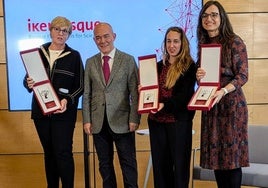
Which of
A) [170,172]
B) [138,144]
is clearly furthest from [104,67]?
[138,144]

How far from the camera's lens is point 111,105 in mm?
2510

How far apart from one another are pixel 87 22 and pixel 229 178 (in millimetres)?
1951

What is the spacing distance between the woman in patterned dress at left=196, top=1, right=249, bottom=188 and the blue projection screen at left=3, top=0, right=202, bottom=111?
1.15m

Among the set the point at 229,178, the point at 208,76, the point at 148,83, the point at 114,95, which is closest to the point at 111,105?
the point at 114,95

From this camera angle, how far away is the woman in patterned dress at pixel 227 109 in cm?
215

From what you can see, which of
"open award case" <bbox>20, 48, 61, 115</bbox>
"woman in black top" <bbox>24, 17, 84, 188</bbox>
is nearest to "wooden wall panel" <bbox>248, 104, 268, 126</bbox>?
"woman in black top" <bbox>24, 17, 84, 188</bbox>

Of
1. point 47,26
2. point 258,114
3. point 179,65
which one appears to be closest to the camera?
point 179,65

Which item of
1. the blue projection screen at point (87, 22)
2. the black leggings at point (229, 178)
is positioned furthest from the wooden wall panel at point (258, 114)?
the black leggings at point (229, 178)

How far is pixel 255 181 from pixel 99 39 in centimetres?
150

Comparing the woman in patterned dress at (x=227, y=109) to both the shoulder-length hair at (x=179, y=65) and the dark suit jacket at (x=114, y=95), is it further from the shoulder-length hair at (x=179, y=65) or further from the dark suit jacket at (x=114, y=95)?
the dark suit jacket at (x=114, y=95)

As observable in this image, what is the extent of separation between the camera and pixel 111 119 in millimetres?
2512

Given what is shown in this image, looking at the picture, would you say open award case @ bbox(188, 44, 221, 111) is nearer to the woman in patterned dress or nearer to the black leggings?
the woman in patterned dress

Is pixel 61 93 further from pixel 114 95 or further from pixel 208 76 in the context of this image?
pixel 208 76

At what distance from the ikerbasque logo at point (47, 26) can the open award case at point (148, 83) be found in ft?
3.83
